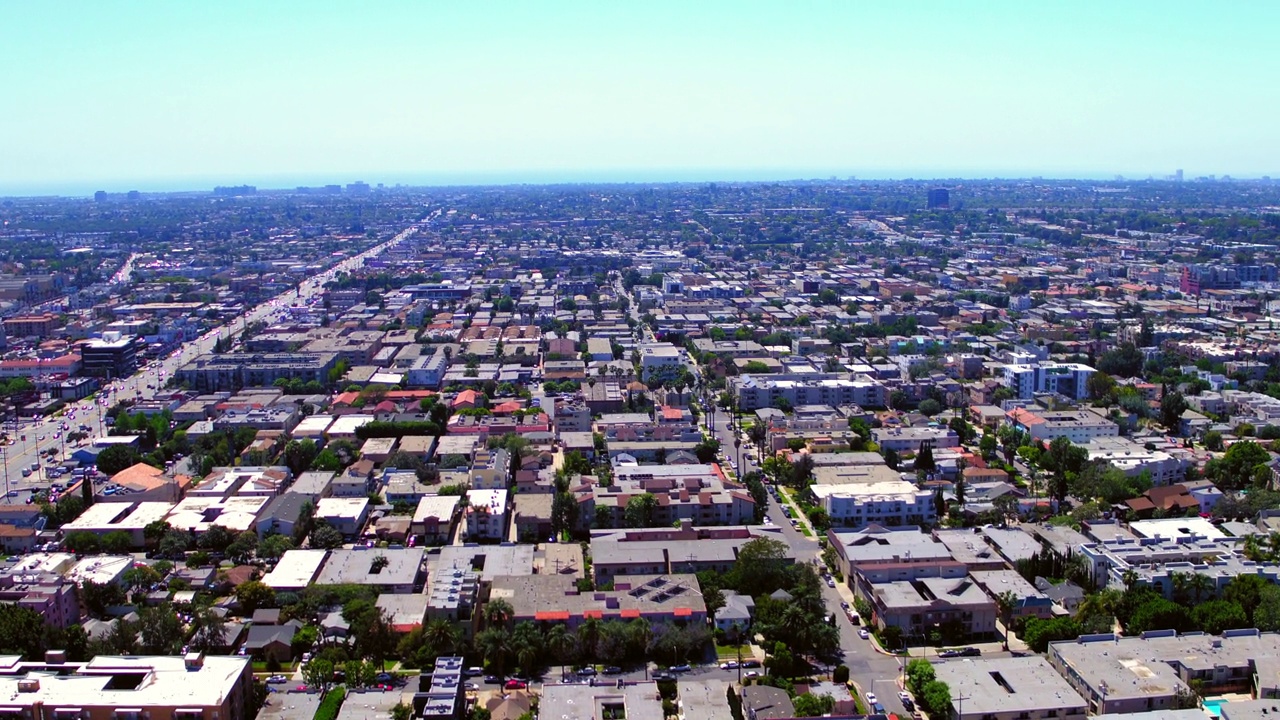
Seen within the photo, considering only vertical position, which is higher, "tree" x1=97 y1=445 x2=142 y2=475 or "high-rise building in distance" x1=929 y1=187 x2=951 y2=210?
"high-rise building in distance" x1=929 y1=187 x2=951 y2=210

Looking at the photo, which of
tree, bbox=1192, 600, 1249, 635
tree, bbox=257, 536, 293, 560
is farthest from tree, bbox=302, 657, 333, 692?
tree, bbox=1192, 600, 1249, 635

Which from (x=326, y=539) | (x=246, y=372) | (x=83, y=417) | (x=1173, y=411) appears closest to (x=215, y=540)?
(x=326, y=539)

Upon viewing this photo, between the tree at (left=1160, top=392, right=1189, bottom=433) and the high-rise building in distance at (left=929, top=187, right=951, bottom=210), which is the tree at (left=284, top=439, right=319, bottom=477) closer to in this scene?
the tree at (left=1160, top=392, right=1189, bottom=433)

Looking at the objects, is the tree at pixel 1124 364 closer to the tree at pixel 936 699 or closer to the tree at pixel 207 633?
the tree at pixel 936 699

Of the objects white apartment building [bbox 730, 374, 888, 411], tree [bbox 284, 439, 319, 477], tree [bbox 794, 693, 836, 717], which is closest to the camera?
tree [bbox 794, 693, 836, 717]

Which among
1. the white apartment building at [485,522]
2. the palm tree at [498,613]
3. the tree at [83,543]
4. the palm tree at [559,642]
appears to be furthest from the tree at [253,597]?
the palm tree at [559,642]

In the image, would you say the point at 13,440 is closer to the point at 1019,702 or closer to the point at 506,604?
the point at 506,604

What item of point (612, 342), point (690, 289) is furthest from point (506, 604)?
point (690, 289)

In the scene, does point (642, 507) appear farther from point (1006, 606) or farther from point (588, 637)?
point (1006, 606)
